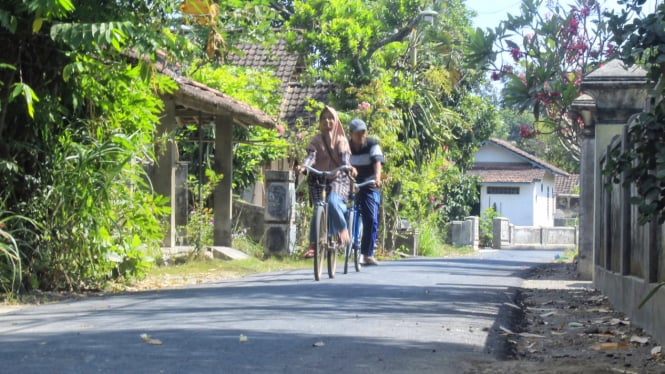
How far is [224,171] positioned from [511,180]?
44.3 m

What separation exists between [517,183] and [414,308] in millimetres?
53870

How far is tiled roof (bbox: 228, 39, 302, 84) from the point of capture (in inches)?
1215

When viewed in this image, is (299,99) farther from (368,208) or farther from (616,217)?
(616,217)

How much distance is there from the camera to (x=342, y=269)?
44.0 feet

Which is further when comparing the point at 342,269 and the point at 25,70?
the point at 342,269

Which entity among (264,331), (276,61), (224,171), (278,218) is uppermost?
(276,61)

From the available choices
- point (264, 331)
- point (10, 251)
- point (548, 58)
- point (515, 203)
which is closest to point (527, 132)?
point (548, 58)

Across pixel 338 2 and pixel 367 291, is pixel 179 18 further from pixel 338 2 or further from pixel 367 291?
pixel 338 2

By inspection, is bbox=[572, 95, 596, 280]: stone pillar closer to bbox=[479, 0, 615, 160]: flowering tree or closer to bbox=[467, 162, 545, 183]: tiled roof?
bbox=[479, 0, 615, 160]: flowering tree

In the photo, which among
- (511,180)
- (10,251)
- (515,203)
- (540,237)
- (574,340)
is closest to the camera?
(574,340)

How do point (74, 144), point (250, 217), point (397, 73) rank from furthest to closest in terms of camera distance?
1. point (397, 73)
2. point (250, 217)
3. point (74, 144)

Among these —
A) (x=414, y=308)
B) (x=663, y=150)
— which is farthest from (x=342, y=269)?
(x=663, y=150)

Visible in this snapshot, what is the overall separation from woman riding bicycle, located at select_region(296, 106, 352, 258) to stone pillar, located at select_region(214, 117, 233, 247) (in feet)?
22.4

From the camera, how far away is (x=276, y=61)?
31.4 metres
